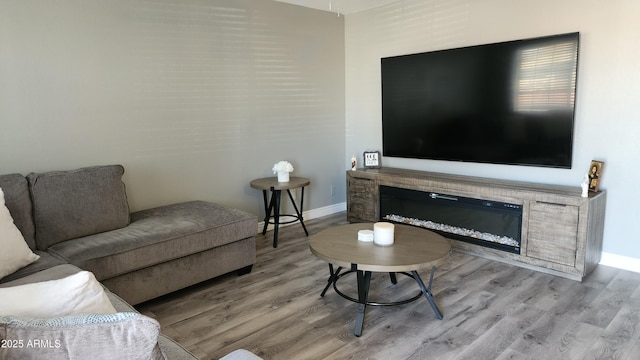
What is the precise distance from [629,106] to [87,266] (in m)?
3.78

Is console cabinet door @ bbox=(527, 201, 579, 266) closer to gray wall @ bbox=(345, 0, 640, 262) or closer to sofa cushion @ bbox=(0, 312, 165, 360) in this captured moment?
gray wall @ bbox=(345, 0, 640, 262)

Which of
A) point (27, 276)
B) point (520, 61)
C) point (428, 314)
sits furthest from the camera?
point (520, 61)

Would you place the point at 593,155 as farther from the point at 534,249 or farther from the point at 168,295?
the point at 168,295

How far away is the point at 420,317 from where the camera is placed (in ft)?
8.36

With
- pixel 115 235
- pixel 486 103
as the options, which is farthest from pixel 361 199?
pixel 115 235

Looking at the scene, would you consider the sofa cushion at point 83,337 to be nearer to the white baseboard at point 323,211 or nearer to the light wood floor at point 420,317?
the light wood floor at point 420,317

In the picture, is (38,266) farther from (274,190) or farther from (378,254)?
(274,190)

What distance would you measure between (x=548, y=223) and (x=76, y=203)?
331 centimetres

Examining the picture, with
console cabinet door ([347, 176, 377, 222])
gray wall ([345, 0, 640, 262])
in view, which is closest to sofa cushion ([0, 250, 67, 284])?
console cabinet door ([347, 176, 377, 222])

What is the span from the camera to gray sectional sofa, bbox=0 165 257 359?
244 centimetres

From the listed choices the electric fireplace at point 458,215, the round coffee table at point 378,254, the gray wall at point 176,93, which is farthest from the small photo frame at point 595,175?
the gray wall at point 176,93

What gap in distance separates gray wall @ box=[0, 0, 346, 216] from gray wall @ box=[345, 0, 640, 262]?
136 cm

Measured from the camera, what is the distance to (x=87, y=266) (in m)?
2.35

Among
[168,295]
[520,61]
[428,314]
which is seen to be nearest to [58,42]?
[168,295]
